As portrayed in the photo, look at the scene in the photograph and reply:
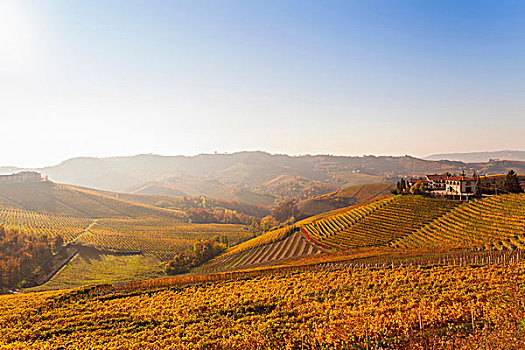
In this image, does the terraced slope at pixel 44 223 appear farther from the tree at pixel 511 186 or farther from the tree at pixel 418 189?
the tree at pixel 511 186

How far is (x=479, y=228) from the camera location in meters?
53.9

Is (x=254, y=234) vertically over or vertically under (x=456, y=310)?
under

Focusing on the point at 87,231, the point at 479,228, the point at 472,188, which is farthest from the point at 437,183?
the point at 87,231

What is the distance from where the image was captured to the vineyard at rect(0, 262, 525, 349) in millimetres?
16125

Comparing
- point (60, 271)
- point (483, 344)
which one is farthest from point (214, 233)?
point (483, 344)

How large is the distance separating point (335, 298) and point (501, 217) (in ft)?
167

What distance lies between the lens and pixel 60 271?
316ft

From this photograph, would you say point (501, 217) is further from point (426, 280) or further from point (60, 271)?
point (60, 271)

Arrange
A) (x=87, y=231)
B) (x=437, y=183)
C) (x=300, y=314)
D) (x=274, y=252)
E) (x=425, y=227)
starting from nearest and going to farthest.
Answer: (x=300, y=314), (x=425, y=227), (x=274, y=252), (x=437, y=183), (x=87, y=231)

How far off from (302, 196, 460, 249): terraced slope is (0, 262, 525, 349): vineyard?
107 ft

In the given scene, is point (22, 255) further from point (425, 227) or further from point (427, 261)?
point (425, 227)

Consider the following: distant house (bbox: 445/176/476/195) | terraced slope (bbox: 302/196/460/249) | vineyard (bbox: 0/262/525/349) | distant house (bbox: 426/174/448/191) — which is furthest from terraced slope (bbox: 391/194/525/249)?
distant house (bbox: 426/174/448/191)

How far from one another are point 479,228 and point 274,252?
50424 mm

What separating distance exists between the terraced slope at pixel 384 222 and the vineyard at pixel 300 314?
1279 inches
